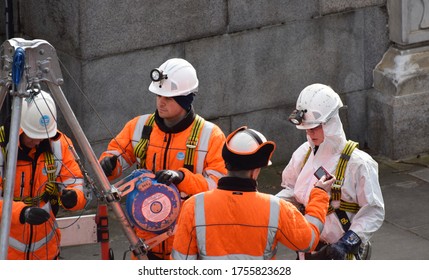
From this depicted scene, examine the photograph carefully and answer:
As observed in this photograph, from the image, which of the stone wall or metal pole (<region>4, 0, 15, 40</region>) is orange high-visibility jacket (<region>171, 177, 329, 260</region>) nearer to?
the stone wall

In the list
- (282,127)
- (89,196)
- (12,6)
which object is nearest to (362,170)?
(89,196)

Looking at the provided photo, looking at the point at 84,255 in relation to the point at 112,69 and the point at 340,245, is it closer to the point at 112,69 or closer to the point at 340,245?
the point at 112,69

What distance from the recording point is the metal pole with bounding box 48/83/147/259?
23.6 ft

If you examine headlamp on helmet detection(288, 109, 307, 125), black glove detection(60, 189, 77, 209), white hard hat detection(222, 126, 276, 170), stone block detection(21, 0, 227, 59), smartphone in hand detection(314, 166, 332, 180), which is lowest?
black glove detection(60, 189, 77, 209)

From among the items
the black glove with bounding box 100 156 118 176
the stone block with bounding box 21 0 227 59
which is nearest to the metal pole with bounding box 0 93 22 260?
the black glove with bounding box 100 156 118 176

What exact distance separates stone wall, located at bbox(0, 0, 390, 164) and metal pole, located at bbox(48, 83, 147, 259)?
3.02 metres

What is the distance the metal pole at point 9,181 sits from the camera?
6.67 metres

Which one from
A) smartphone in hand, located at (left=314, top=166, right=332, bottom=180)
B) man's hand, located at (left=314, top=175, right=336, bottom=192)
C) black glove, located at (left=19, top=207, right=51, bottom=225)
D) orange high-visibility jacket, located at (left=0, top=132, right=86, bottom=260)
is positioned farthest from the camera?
orange high-visibility jacket, located at (left=0, top=132, right=86, bottom=260)

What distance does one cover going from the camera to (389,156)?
40.9 feet

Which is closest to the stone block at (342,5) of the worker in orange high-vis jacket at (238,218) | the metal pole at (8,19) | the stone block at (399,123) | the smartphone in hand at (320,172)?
the stone block at (399,123)

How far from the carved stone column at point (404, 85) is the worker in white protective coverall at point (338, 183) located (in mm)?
4488

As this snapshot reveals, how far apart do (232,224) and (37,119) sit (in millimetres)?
1769

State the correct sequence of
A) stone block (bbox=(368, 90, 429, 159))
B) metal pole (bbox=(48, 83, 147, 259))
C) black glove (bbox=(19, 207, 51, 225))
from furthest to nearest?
1. stone block (bbox=(368, 90, 429, 159))
2. black glove (bbox=(19, 207, 51, 225))
3. metal pole (bbox=(48, 83, 147, 259))

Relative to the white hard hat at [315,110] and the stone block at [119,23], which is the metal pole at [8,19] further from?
the white hard hat at [315,110]
